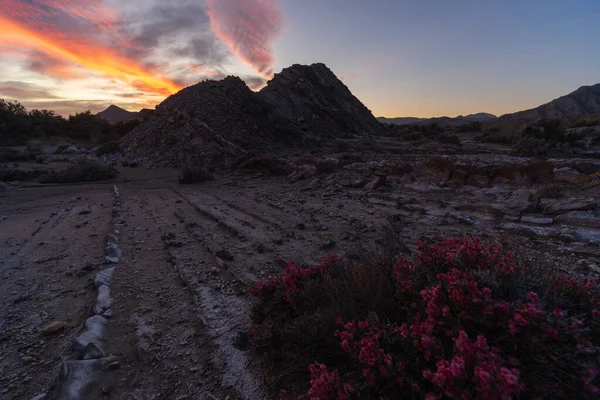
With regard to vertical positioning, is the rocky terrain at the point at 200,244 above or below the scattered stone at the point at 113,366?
above

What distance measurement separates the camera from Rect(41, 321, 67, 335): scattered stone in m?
3.34

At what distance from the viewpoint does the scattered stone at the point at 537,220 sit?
5805 millimetres

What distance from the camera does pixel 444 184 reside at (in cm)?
895

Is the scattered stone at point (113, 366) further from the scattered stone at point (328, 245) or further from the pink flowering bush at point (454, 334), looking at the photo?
the scattered stone at point (328, 245)

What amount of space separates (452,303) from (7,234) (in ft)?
27.7

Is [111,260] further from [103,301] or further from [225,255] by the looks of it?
[225,255]

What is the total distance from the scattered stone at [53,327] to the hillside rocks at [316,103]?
1006 inches

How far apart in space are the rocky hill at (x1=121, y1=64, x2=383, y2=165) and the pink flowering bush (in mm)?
16298

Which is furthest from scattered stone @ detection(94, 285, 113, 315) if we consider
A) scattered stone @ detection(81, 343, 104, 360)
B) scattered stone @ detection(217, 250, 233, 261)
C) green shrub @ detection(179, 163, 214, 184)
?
green shrub @ detection(179, 163, 214, 184)

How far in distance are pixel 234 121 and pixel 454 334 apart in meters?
22.5

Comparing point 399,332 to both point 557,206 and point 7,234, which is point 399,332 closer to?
point 557,206

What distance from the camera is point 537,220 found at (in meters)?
5.93

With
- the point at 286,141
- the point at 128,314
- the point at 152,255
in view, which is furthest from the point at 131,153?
the point at 128,314

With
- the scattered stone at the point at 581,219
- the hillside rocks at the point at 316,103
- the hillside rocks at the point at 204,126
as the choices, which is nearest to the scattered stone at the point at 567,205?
the scattered stone at the point at 581,219
